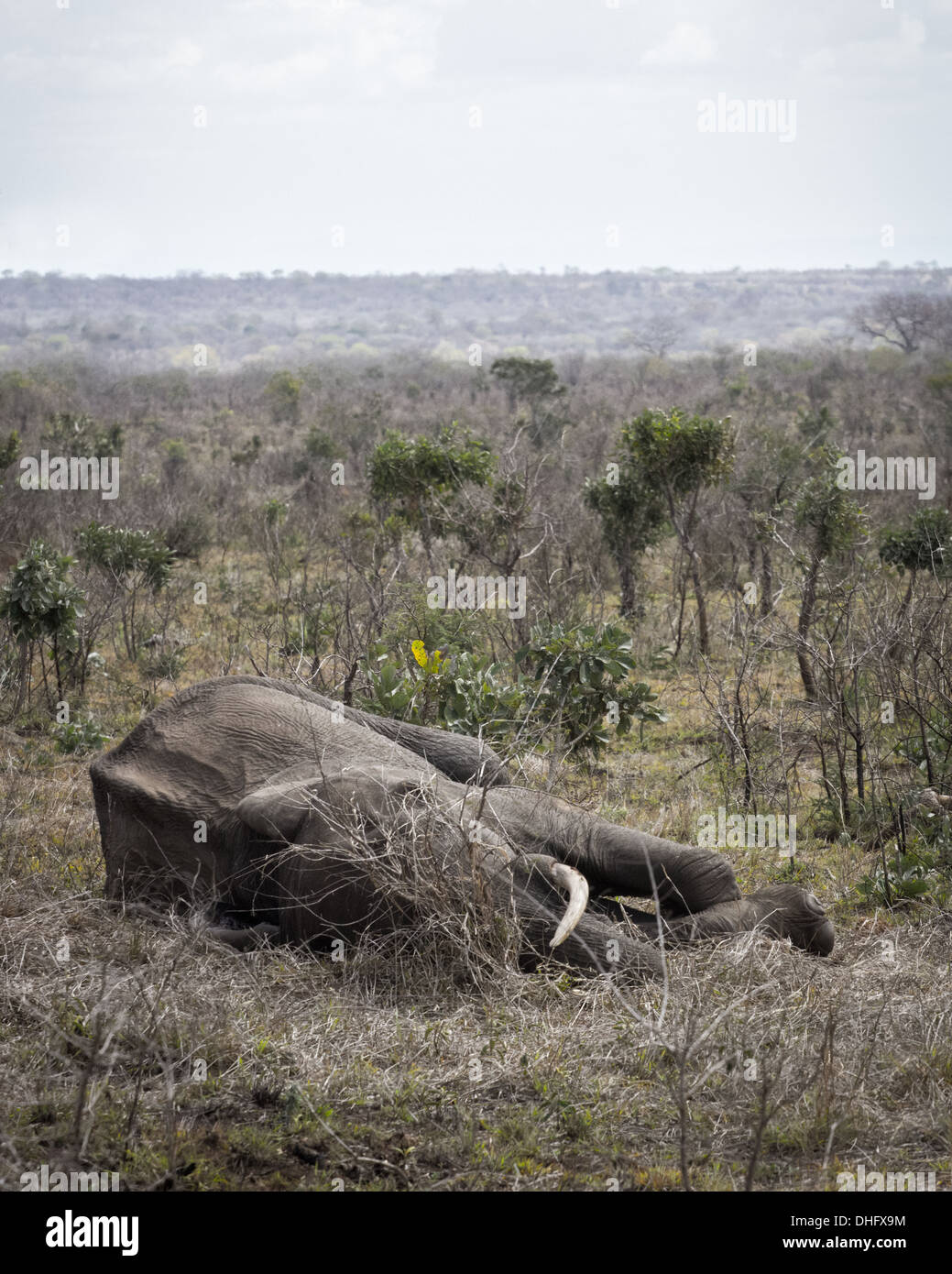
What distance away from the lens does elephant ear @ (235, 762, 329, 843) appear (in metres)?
4.60

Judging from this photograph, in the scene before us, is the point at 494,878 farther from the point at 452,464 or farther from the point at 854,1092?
the point at 452,464

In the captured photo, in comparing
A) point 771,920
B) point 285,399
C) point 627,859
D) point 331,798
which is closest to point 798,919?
point 771,920

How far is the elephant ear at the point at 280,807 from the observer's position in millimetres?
4598

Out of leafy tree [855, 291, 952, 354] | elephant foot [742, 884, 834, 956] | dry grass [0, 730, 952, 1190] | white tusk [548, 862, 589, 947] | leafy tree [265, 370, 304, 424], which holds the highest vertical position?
leafy tree [855, 291, 952, 354]

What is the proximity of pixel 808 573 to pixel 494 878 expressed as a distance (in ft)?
19.6

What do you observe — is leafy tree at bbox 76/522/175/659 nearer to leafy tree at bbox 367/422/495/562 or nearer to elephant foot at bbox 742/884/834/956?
leafy tree at bbox 367/422/495/562

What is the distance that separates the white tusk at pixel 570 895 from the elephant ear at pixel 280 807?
3.07 ft

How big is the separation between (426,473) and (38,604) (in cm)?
490

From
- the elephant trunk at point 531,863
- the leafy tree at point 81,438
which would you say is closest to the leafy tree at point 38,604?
the elephant trunk at point 531,863

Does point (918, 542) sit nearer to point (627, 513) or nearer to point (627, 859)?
point (627, 513)

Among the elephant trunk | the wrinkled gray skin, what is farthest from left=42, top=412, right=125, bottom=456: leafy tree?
the elephant trunk

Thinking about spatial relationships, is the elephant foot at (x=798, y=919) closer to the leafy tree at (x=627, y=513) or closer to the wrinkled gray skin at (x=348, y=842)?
the wrinkled gray skin at (x=348, y=842)

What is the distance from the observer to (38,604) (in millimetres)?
8555

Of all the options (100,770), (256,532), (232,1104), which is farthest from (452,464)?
(232,1104)
